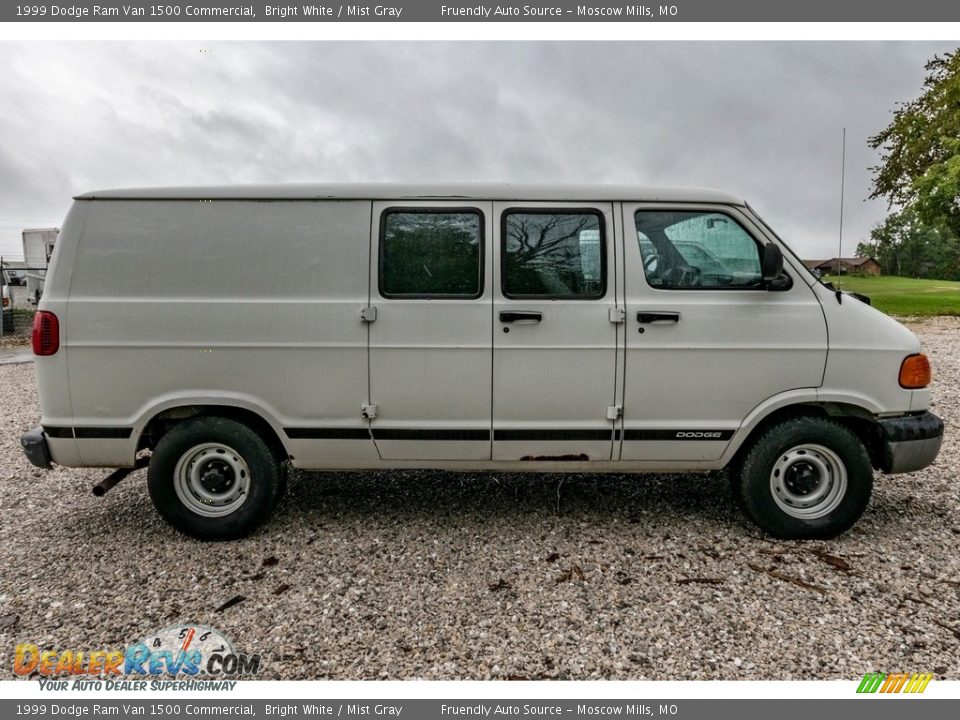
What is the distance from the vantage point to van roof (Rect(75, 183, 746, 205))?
3.62 metres

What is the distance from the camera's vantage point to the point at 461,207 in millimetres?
3650

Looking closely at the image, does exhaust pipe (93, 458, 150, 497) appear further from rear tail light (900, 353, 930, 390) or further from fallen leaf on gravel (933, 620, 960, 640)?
rear tail light (900, 353, 930, 390)

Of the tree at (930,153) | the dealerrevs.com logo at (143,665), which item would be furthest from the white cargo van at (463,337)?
the tree at (930,153)

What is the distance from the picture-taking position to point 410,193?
366cm

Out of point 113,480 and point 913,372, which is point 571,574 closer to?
point 913,372

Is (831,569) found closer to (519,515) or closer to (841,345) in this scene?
(841,345)

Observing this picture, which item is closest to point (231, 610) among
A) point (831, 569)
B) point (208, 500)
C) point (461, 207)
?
point (208, 500)

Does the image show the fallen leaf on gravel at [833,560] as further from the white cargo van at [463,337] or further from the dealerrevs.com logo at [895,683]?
Result: the dealerrevs.com logo at [895,683]

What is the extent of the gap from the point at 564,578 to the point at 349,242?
243 cm

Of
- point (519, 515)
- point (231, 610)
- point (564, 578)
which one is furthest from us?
point (519, 515)

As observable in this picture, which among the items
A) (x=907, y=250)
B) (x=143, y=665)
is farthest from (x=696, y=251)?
(x=907, y=250)

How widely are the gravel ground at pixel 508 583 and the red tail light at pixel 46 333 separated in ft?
4.37

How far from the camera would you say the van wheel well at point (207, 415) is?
3.69 metres

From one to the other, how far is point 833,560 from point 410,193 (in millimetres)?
3474
